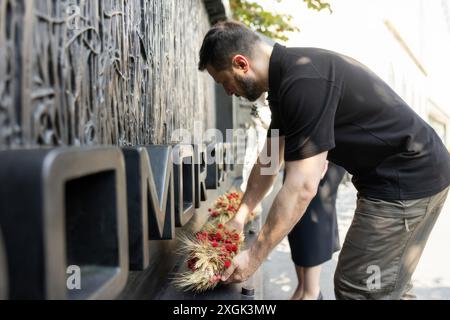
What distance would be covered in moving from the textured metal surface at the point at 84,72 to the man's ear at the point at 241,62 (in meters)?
0.53

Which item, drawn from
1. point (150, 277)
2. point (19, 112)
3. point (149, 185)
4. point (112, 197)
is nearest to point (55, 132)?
point (19, 112)

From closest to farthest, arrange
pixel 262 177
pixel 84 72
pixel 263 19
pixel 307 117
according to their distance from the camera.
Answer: pixel 84 72 < pixel 307 117 < pixel 262 177 < pixel 263 19

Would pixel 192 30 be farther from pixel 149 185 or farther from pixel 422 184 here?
pixel 149 185

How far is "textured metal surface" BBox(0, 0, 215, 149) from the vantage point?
46.7 inches

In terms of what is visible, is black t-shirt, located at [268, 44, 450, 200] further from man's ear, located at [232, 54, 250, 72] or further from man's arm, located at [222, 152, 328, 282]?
man's ear, located at [232, 54, 250, 72]

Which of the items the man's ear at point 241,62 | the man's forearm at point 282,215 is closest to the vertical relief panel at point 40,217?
the man's forearm at point 282,215

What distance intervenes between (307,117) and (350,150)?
1.92 feet

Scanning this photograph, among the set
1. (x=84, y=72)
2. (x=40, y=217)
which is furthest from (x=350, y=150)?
(x=40, y=217)

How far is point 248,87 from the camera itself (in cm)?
254

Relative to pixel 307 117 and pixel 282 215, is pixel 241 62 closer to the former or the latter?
pixel 307 117

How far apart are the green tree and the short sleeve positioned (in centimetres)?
620

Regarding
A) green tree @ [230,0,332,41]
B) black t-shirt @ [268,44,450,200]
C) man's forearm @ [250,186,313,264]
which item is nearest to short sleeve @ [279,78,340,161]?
black t-shirt @ [268,44,450,200]

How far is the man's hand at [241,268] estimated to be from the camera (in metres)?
2.25

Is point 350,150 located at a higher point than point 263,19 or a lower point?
lower
